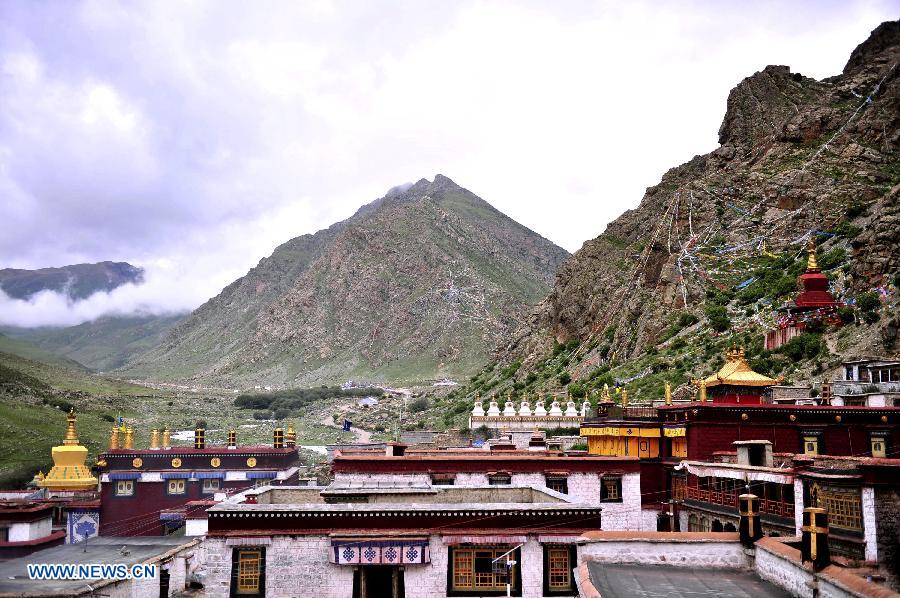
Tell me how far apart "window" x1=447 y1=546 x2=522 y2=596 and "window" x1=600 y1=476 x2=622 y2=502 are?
1035cm

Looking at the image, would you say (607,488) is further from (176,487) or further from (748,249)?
(748,249)

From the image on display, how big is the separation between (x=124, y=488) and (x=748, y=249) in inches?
2476

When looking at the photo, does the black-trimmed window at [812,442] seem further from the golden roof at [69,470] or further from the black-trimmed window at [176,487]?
the golden roof at [69,470]

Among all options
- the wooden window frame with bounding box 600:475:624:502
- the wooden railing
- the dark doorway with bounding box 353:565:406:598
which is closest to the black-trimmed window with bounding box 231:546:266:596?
the dark doorway with bounding box 353:565:406:598

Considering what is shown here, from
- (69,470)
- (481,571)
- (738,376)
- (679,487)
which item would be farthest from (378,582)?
(69,470)

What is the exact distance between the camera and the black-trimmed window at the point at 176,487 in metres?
34.2

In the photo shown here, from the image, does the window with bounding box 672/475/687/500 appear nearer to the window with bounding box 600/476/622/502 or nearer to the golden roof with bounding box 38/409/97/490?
the window with bounding box 600/476/622/502

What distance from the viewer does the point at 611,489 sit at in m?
27.9

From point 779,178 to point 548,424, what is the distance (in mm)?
47885

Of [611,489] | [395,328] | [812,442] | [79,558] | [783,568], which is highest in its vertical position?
[395,328]

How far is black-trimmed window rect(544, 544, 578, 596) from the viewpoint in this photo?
1834 centimetres

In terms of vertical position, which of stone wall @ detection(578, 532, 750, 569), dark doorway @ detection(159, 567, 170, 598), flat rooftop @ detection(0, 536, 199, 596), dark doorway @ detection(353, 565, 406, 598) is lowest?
dark doorway @ detection(159, 567, 170, 598)

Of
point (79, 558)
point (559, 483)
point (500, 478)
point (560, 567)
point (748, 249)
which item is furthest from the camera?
point (748, 249)

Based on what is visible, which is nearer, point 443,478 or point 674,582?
point 674,582
